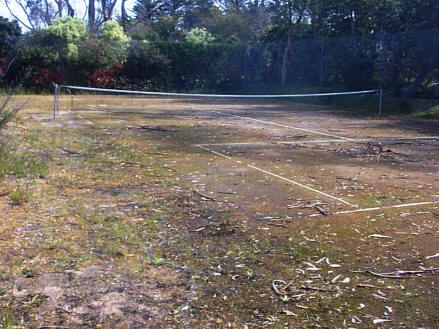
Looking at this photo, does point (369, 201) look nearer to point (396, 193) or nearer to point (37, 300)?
point (396, 193)

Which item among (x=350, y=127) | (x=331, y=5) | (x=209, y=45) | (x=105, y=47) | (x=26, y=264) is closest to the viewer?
(x=26, y=264)

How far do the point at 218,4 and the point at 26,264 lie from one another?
4555 centimetres

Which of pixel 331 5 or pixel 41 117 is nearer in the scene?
pixel 41 117

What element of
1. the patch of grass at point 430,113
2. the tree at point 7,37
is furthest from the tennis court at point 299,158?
the tree at point 7,37

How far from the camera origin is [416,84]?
1792 centimetres

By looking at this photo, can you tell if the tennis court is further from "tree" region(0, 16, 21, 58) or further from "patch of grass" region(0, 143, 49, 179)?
"tree" region(0, 16, 21, 58)

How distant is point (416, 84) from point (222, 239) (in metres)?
15.4

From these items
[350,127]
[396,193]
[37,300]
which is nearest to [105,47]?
[350,127]

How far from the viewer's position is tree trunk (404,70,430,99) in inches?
695

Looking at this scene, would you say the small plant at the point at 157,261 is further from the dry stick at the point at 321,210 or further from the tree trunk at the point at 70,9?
the tree trunk at the point at 70,9

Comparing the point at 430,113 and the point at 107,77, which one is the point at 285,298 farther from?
the point at 107,77

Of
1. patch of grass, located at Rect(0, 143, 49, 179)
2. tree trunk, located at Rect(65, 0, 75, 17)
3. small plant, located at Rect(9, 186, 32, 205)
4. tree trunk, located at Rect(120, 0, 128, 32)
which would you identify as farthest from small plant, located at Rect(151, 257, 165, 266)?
tree trunk, located at Rect(65, 0, 75, 17)

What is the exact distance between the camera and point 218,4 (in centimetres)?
4675

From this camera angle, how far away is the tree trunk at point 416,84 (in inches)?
695
